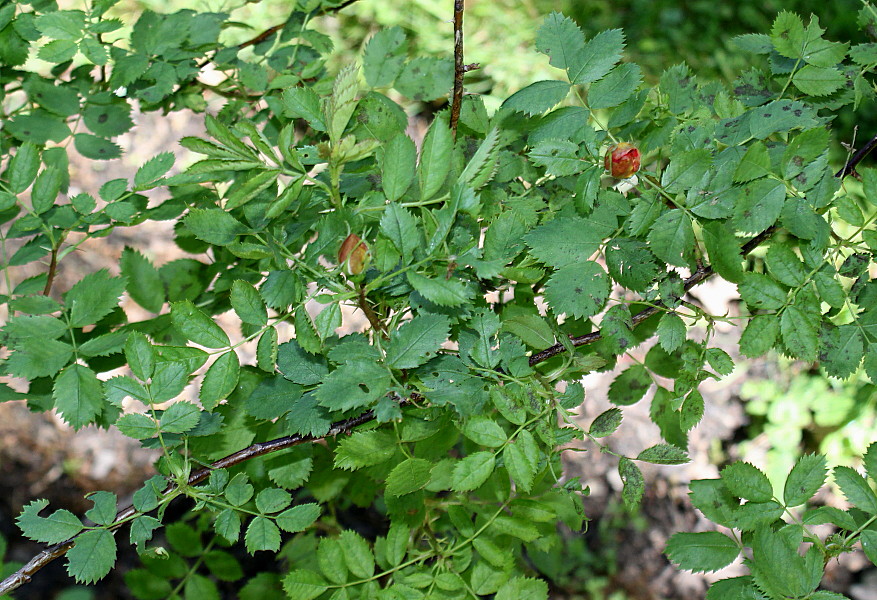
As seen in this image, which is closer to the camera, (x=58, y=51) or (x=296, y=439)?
(x=296, y=439)

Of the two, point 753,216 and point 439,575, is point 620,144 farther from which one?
point 439,575

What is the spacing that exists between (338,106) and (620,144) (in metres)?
0.34

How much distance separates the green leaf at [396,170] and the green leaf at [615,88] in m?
0.27

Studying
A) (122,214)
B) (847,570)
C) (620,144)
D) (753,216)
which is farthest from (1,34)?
(847,570)

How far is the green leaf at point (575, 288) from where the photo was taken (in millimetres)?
853

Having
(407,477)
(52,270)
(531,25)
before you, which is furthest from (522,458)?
(531,25)

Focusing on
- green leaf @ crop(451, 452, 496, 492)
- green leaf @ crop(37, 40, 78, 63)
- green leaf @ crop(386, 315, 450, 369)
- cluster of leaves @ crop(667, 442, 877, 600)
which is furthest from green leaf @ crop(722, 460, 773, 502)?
green leaf @ crop(37, 40, 78, 63)

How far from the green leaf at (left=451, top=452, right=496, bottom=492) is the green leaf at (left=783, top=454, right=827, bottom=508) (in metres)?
0.38

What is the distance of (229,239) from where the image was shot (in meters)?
0.85

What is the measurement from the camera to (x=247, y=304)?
0.83 meters

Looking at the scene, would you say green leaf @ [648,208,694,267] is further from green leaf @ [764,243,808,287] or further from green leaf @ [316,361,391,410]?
green leaf @ [316,361,391,410]

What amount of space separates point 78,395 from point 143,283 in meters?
0.36

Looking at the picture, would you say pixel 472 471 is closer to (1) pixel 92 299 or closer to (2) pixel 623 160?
(2) pixel 623 160

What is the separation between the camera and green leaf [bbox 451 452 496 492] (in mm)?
804
